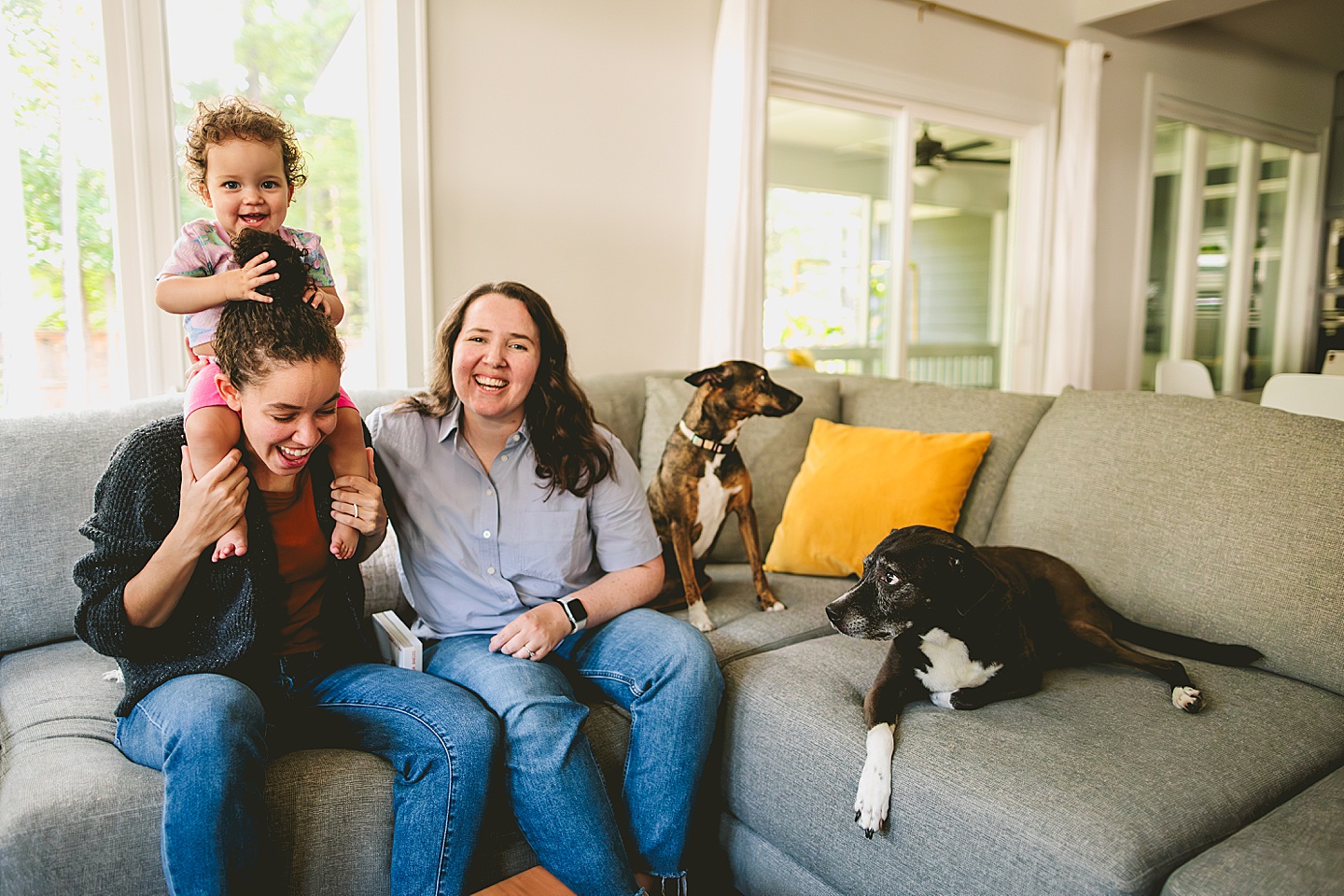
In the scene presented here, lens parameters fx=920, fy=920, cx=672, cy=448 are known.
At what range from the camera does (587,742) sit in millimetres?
1427

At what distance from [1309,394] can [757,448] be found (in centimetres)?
179

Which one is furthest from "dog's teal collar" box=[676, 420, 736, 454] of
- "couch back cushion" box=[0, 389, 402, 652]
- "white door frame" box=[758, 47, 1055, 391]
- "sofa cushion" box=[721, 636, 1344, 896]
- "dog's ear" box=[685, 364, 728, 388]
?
"white door frame" box=[758, 47, 1055, 391]

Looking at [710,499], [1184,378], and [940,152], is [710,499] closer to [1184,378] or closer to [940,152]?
[940,152]

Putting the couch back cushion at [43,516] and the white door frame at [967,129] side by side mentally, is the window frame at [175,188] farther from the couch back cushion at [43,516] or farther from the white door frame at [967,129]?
the white door frame at [967,129]

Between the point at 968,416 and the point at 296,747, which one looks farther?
the point at 968,416

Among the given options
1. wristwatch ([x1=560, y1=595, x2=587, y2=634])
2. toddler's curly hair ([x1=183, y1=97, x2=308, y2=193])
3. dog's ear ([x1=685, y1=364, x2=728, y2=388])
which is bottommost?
wristwatch ([x1=560, y1=595, x2=587, y2=634])

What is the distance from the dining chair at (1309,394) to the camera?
9.01 ft

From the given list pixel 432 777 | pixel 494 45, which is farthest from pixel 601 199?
pixel 432 777

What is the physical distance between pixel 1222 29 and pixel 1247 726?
17.4 ft

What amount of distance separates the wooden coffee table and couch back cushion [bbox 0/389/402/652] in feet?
3.73

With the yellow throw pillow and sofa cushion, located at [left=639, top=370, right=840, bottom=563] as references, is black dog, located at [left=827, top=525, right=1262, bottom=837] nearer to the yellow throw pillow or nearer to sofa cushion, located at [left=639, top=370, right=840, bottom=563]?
the yellow throw pillow

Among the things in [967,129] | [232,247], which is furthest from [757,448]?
[967,129]

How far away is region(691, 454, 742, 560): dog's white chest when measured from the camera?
2.00 metres

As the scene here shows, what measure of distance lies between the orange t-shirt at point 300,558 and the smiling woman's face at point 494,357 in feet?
1.05
